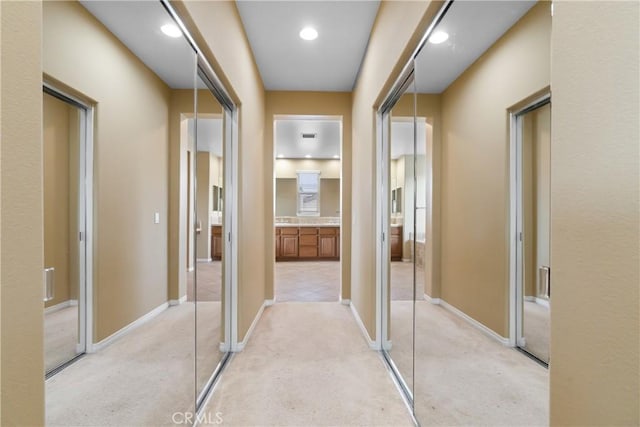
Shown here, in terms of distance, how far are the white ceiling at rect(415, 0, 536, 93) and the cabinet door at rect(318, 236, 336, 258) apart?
5.75 meters

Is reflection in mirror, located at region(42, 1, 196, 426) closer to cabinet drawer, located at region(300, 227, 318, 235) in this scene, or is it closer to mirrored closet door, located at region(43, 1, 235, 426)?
mirrored closet door, located at region(43, 1, 235, 426)

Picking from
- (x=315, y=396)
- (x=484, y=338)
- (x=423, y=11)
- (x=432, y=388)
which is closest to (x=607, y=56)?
(x=484, y=338)

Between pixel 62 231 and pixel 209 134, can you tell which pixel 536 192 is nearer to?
pixel 62 231

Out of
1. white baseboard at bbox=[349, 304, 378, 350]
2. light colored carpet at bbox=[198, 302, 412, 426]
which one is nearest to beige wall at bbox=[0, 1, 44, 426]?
light colored carpet at bbox=[198, 302, 412, 426]

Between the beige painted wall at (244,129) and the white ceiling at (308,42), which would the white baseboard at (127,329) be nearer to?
the beige painted wall at (244,129)

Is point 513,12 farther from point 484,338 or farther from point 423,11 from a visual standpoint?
point 484,338

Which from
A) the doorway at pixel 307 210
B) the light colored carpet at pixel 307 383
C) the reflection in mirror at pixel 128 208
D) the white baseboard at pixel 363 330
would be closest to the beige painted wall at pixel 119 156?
the reflection in mirror at pixel 128 208

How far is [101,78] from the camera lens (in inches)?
35.3

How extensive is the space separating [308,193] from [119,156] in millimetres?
7053

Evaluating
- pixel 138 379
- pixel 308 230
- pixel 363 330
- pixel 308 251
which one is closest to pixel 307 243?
pixel 308 251

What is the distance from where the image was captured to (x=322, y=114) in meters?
3.71

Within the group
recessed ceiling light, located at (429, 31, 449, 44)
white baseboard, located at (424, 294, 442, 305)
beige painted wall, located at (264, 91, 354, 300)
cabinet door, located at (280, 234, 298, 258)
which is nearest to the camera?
recessed ceiling light, located at (429, 31, 449, 44)

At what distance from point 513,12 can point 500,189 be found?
0.48 m

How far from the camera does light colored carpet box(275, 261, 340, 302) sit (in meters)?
4.11
